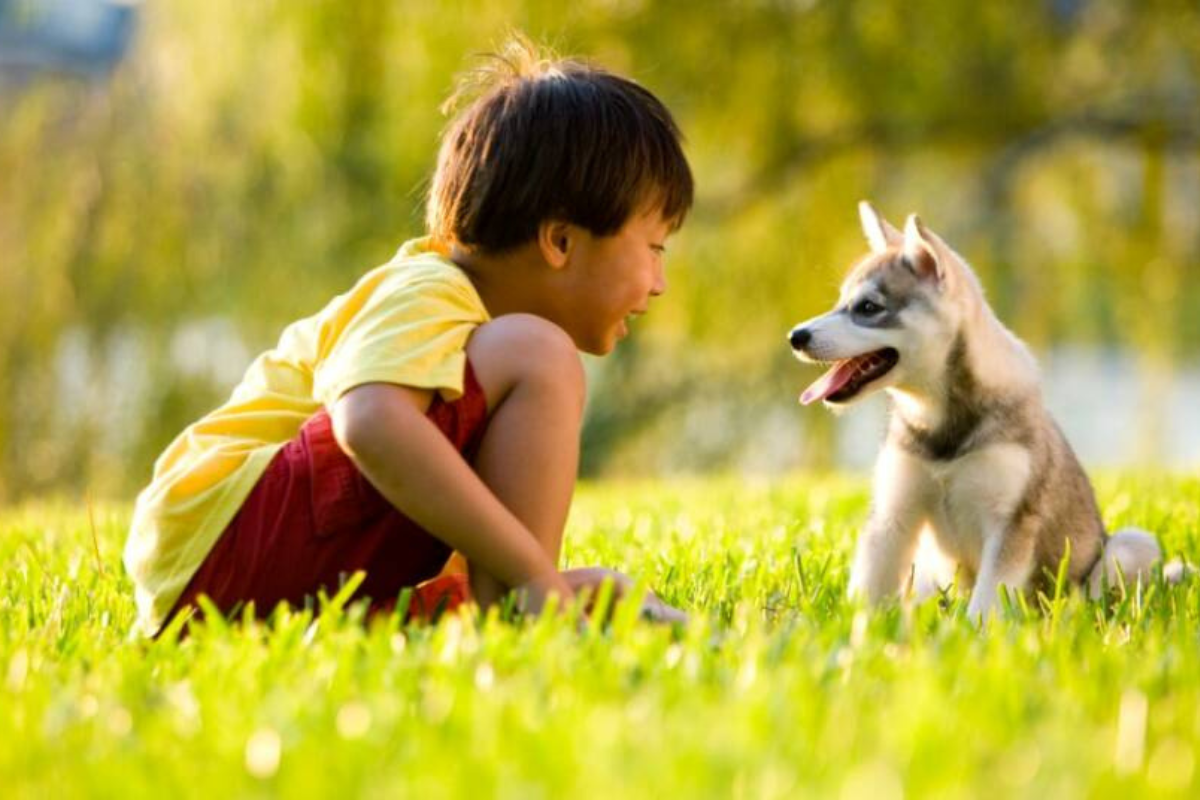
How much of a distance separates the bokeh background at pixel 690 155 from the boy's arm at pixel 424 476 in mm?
6487

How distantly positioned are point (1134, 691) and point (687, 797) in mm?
727

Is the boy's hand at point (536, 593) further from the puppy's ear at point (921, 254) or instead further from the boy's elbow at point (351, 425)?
the puppy's ear at point (921, 254)

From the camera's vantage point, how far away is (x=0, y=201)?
920 cm

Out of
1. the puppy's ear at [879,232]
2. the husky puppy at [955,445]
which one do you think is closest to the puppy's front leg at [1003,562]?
the husky puppy at [955,445]

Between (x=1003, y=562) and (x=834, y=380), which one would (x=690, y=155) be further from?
(x=1003, y=562)

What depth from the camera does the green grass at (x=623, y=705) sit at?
60.5 inches

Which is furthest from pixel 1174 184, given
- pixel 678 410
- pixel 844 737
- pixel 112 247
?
pixel 844 737

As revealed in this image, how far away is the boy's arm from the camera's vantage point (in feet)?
7.72

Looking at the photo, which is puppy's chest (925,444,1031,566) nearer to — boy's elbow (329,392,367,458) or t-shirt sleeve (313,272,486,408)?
t-shirt sleeve (313,272,486,408)

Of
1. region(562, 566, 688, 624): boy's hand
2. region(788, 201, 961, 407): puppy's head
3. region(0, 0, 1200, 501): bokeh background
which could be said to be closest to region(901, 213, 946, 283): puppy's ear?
region(788, 201, 961, 407): puppy's head

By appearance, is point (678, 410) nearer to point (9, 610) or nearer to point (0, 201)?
point (0, 201)

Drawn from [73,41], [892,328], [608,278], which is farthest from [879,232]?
[73,41]

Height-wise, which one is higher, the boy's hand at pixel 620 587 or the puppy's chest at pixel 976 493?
the puppy's chest at pixel 976 493

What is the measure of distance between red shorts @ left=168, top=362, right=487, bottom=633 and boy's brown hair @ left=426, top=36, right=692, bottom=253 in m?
0.36
